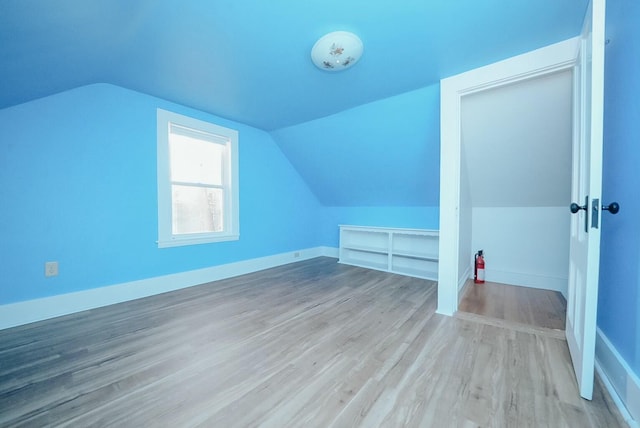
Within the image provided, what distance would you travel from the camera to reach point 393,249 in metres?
3.79

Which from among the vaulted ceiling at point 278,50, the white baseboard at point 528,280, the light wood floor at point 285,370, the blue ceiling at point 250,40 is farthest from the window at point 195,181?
the white baseboard at point 528,280

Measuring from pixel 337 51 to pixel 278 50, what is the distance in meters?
0.45

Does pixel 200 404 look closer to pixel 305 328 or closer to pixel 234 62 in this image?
pixel 305 328

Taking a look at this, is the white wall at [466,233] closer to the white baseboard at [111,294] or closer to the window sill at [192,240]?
the white baseboard at [111,294]

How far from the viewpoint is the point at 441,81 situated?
7.07 ft

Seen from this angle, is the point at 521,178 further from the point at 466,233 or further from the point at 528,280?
the point at 528,280

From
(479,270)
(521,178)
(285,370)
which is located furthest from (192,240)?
(521,178)

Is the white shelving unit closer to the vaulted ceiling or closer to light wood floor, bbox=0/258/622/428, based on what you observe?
the vaulted ceiling

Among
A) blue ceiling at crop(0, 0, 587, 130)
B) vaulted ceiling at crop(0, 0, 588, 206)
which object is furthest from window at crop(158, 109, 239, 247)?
blue ceiling at crop(0, 0, 587, 130)

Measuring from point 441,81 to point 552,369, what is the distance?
220cm

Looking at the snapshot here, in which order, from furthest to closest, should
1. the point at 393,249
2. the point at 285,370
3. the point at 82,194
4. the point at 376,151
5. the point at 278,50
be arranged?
the point at 393,249 < the point at 376,151 < the point at 82,194 < the point at 278,50 < the point at 285,370

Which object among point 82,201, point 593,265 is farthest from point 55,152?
point 593,265

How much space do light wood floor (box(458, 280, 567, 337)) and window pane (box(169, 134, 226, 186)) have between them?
10.4ft

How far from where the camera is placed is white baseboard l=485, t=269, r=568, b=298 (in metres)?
2.74
